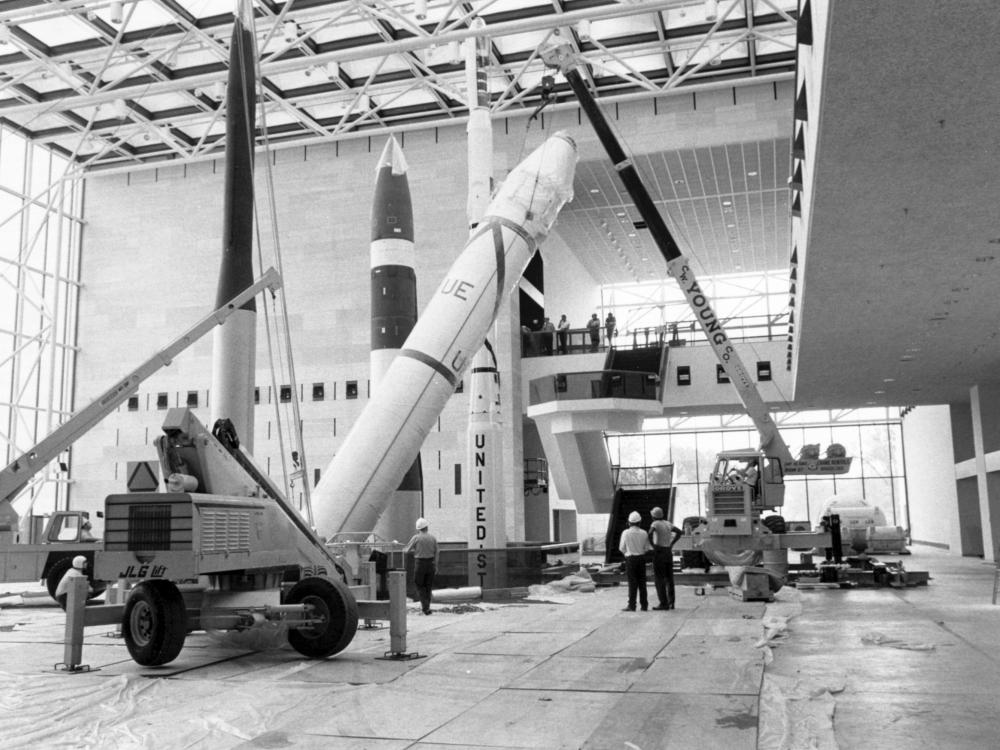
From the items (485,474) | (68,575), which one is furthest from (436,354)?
(68,575)

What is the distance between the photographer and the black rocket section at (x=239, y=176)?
13016 mm

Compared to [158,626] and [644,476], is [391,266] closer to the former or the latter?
[158,626]

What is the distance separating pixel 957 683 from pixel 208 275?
2664 centimetres

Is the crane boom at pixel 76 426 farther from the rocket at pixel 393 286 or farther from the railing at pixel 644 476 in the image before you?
the railing at pixel 644 476

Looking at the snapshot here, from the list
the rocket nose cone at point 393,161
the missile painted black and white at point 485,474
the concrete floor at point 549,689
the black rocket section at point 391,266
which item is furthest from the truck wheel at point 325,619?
the rocket nose cone at point 393,161

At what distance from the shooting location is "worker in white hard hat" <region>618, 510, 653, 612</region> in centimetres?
1391

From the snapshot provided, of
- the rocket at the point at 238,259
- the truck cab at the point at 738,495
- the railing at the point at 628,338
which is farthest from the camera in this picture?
the railing at the point at 628,338

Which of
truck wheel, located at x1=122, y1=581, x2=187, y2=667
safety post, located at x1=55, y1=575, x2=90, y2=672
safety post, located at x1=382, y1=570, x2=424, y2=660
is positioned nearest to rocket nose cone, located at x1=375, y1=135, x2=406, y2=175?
safety post, located at x1=382, y1=570, x2=424, y2=660

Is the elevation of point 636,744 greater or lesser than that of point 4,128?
lesser

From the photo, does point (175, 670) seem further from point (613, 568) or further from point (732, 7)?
point (732, 7)

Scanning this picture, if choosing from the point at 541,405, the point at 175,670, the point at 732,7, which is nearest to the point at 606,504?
the point at 541,405

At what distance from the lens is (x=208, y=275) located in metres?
29.8

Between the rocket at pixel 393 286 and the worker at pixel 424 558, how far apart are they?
12.7 ft

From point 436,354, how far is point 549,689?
23.7ft
